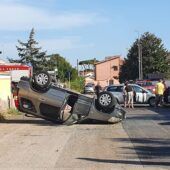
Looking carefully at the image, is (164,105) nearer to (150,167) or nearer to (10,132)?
(10,132)

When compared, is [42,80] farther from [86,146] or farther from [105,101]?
[86,146]

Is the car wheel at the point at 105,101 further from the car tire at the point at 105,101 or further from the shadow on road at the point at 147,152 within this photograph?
the shadow on road at the point at 147,152

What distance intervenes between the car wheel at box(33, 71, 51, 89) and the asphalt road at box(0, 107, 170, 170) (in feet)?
4.70

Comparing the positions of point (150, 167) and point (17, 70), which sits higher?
point (17, 70)

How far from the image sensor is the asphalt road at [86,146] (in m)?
10.9

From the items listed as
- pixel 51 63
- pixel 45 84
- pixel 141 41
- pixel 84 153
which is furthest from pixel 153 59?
pixel 84 153

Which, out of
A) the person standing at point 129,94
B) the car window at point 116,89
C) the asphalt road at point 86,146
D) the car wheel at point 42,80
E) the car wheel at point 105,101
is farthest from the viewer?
the car window at point 116,89

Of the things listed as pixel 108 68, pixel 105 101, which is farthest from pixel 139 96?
pixel 108 68

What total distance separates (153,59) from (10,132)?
6993 centimetres

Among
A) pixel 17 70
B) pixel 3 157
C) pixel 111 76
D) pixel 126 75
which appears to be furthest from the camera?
pixel 111 76

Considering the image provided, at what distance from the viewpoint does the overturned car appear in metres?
19.3

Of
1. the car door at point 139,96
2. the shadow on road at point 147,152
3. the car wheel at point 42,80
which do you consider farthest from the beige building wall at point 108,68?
the shadow on road at point 147,152

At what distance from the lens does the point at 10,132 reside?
56.6 feet

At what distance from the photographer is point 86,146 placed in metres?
13.6
